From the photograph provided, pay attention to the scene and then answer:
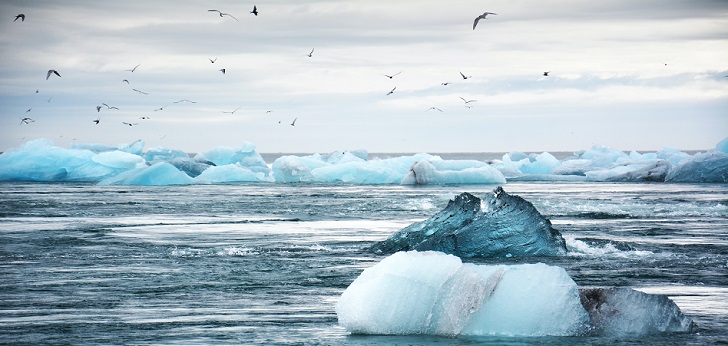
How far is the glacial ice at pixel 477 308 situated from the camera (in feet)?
29.2

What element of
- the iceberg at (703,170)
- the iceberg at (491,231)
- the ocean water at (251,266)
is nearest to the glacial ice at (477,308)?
the ocean water at (251,266)

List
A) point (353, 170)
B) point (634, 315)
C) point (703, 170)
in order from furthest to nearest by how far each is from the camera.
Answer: point (353, 170)
point (703, 170)
point (634, 315)

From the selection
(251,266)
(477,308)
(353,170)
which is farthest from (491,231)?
(353,170)

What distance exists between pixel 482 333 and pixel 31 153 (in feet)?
151

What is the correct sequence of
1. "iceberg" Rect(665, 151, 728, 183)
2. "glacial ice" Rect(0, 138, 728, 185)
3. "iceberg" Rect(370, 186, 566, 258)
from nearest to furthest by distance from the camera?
"iceberg" Rect(370, 186, 566, 258) → "iceberg" Rect(665, 151, 728, 183) → "glacial ice" Rect(0, 138, 728, 185)

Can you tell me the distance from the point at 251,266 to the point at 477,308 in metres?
5.95

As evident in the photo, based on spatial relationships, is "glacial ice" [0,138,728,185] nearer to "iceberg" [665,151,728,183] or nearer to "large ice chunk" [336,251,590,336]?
"iceberg" [665,151,728,183]

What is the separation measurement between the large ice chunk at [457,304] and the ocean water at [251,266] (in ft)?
0.63

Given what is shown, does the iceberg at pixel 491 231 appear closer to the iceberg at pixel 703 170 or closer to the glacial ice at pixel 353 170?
the glacial ice at pixel 353 170

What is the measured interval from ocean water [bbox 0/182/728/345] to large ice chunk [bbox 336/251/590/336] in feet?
0.63

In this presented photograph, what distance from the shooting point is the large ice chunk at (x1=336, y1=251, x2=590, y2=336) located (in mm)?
8906

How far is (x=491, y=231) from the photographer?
1504cm

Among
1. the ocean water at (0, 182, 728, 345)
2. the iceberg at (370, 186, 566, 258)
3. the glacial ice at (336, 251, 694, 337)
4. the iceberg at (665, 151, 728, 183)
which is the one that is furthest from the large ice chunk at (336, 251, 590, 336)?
the iceberg at (665, 151, 728, 183)

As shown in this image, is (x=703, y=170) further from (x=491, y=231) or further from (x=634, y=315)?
(x=634, y=315)
